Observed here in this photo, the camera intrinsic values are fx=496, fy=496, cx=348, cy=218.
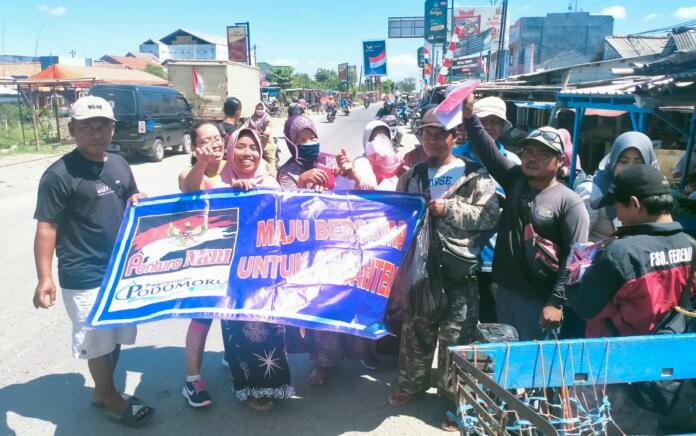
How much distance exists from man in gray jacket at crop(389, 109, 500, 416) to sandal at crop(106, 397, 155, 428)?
5.01 feet

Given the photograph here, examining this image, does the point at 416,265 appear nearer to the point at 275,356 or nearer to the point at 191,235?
the point at 275,356

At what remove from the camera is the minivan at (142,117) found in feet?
43.5

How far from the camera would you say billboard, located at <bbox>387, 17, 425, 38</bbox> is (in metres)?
57.5

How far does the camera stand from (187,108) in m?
16.6

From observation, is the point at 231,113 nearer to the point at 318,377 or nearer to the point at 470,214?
the point at 318,377

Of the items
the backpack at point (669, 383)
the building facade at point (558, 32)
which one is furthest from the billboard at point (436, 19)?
the backpack at point (669, 383)

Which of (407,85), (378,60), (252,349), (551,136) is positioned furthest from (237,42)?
(407,85)

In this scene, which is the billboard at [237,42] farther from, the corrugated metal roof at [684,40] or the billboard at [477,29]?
the corrugated metal roof at [684,40]

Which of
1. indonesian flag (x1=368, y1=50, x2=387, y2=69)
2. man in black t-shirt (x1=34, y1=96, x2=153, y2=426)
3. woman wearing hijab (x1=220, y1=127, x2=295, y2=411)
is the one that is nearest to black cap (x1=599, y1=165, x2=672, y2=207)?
woman wearing hijab (x1=220, y1=127, x2=295, y2=411)

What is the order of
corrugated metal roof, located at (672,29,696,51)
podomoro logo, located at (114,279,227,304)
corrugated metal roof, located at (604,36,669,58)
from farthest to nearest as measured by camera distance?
corrugated metal roof, located at (604,36,669,58)
corrugated metal roof, located at (672,29,696,51)
podomoro logo, located at (114,279,227,304)

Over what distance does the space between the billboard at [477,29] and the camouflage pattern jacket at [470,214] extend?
28.2 metres

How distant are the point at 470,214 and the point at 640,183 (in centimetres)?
91

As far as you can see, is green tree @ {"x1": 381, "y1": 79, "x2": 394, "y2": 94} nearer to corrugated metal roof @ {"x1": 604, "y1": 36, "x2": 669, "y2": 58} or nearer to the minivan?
corrugated metal roof @ {"x1": 604, "y1": 36, "x2": 669, "y2": 58}

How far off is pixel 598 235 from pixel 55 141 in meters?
19.6
